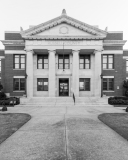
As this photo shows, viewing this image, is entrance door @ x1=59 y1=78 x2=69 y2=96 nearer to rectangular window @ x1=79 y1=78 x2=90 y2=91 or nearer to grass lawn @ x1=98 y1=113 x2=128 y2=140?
rectangular window @ x1=79 y1=78 x2=90 y2=91

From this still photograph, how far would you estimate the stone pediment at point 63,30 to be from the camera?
21.2 metres

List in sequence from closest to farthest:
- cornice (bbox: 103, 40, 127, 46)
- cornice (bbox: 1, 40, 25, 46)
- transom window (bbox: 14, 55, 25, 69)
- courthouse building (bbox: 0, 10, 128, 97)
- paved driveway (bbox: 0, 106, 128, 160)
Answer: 1. paved driveway (bbox: 0, 106, 128, 160)
2. courthouse building (bbox: 0, 10, 128, 97)
3. cornice (bbox: 1, 40, 25, 46)
4. cornice (bbox: 103, 40, 127, 46)
5. transom window (bbox: 14, 55, 25, 69)

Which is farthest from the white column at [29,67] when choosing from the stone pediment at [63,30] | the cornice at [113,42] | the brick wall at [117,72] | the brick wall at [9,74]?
the brick wall at [117,72]

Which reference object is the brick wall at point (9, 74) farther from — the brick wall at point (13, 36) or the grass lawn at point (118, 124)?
the grass lawn at point (118, 124)

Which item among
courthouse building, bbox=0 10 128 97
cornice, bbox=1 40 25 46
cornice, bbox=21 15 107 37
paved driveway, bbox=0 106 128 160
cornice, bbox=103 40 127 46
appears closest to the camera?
paved driveway, bbox=0 106 128 160

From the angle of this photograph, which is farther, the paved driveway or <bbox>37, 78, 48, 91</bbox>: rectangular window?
<bbox>37, 78, 48, 91</bbox>: rectangular window

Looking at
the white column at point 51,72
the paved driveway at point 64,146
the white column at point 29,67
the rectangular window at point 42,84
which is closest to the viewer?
the paved driveway at point 64,146

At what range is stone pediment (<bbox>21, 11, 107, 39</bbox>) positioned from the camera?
21.2 m

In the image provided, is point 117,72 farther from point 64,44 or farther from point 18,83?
point 18,83

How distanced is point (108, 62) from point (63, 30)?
37.0 feet

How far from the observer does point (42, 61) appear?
23.6 metres

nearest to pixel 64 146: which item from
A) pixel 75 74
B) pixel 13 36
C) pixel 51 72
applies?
pixel 75 74

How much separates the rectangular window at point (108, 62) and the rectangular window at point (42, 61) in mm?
12213

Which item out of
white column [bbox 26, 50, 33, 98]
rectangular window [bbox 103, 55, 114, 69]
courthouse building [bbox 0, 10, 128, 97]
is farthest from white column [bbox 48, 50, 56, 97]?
rectangular window [bbox 103, 55, 114, 69]
